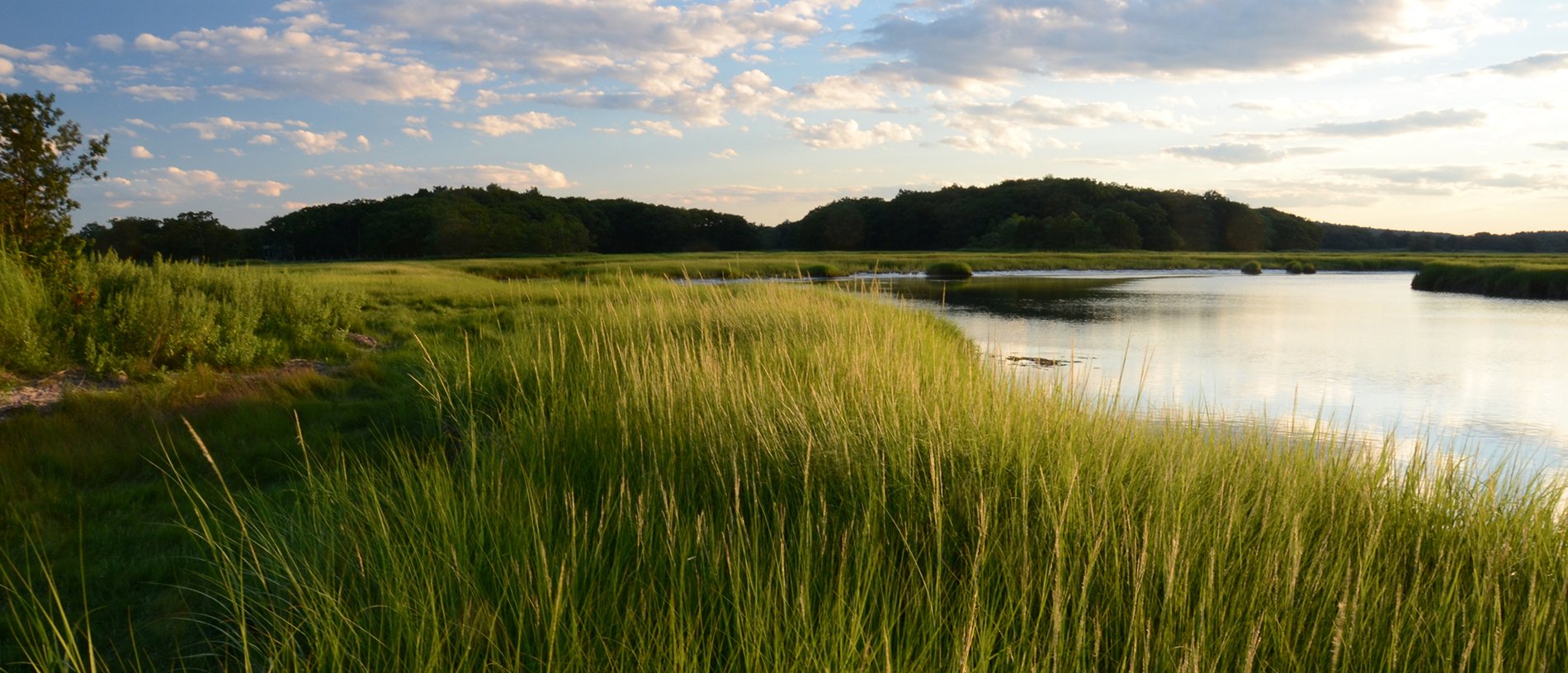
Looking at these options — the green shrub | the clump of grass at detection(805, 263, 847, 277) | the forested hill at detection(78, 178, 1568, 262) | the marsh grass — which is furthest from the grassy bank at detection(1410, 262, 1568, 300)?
the forested hill at detection(78, 178, 1568, 262)

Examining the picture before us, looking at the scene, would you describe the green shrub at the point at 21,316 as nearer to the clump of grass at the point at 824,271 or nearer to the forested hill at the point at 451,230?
the clump of grass at the point at 824,271

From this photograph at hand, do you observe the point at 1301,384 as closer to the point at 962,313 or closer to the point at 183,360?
the point at 962,313

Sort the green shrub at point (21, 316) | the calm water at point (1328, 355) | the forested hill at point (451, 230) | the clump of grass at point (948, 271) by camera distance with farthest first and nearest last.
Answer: the forested hill at point (451, 230) < the clump of grass at point (948, 271) < the calm water at point (1328, 355) < the green shrub at point (21, 316)

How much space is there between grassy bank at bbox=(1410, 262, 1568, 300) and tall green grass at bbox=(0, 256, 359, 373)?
30144 mm

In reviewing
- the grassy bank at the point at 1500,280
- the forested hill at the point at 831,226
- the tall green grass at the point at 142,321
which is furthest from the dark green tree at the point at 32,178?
the forested hill at the point at 831,226

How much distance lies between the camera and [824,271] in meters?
37.6

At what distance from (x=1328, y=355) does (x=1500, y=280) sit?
19.2 metres

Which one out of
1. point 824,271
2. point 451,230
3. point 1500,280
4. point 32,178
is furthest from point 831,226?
point 32,178

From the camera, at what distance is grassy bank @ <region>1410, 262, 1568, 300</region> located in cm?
2438

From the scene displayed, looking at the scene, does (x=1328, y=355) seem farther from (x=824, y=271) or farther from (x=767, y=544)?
(x=824, y=271)

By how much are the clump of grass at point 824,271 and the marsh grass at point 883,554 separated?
29.5 meters

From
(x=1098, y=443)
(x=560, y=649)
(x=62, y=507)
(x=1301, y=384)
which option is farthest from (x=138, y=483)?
(x=1301, y=384)

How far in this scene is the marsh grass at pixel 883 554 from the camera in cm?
248

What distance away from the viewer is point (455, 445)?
5805 mm
